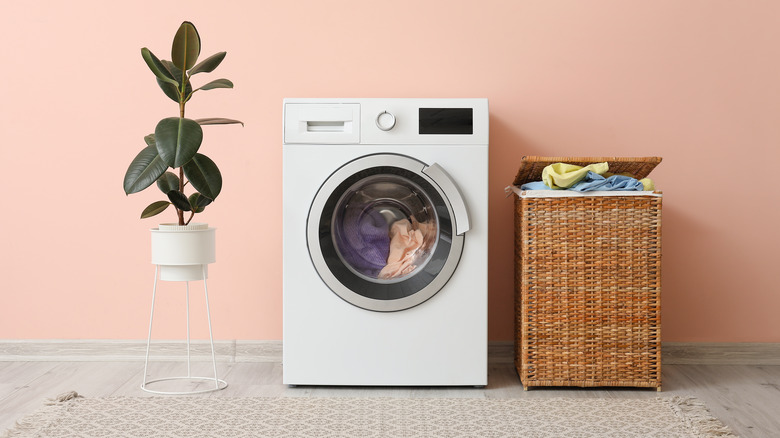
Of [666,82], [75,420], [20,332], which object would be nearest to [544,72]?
[666,82]

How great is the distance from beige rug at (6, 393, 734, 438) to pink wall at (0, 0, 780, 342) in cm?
66

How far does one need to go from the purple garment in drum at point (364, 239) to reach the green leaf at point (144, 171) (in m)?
0.61

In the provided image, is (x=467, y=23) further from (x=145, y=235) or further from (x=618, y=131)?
(x=145, y=235)

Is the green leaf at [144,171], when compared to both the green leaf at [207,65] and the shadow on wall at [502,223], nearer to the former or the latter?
the green leaf at [207,65]

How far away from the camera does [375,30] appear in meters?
2.92

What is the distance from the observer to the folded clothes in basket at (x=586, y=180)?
7.92 ft

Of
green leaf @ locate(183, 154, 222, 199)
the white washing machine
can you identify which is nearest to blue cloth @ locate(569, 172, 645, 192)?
the white washing machine

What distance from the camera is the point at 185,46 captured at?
7.82 feet

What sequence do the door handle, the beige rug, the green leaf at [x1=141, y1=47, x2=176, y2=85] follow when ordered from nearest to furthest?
the beige rug < the green leaf at [x1=141, y1=47, x2=176, y2=85] < the door handle

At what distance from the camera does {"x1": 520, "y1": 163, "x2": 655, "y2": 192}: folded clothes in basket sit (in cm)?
241

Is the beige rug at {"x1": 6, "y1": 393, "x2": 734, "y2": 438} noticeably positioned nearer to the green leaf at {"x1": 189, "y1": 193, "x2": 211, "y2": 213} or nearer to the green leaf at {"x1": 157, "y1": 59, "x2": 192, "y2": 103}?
the green leaf at {"x1": 189, "y1": 193, "x2": 211, "y2": 213}

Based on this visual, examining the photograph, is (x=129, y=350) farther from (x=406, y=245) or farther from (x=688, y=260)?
(x=688, y=260)

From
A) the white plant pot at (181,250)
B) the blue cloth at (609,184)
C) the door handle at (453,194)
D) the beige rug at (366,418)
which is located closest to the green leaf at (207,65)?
the white plant pot at (181,250)

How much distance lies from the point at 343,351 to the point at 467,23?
1.37m
